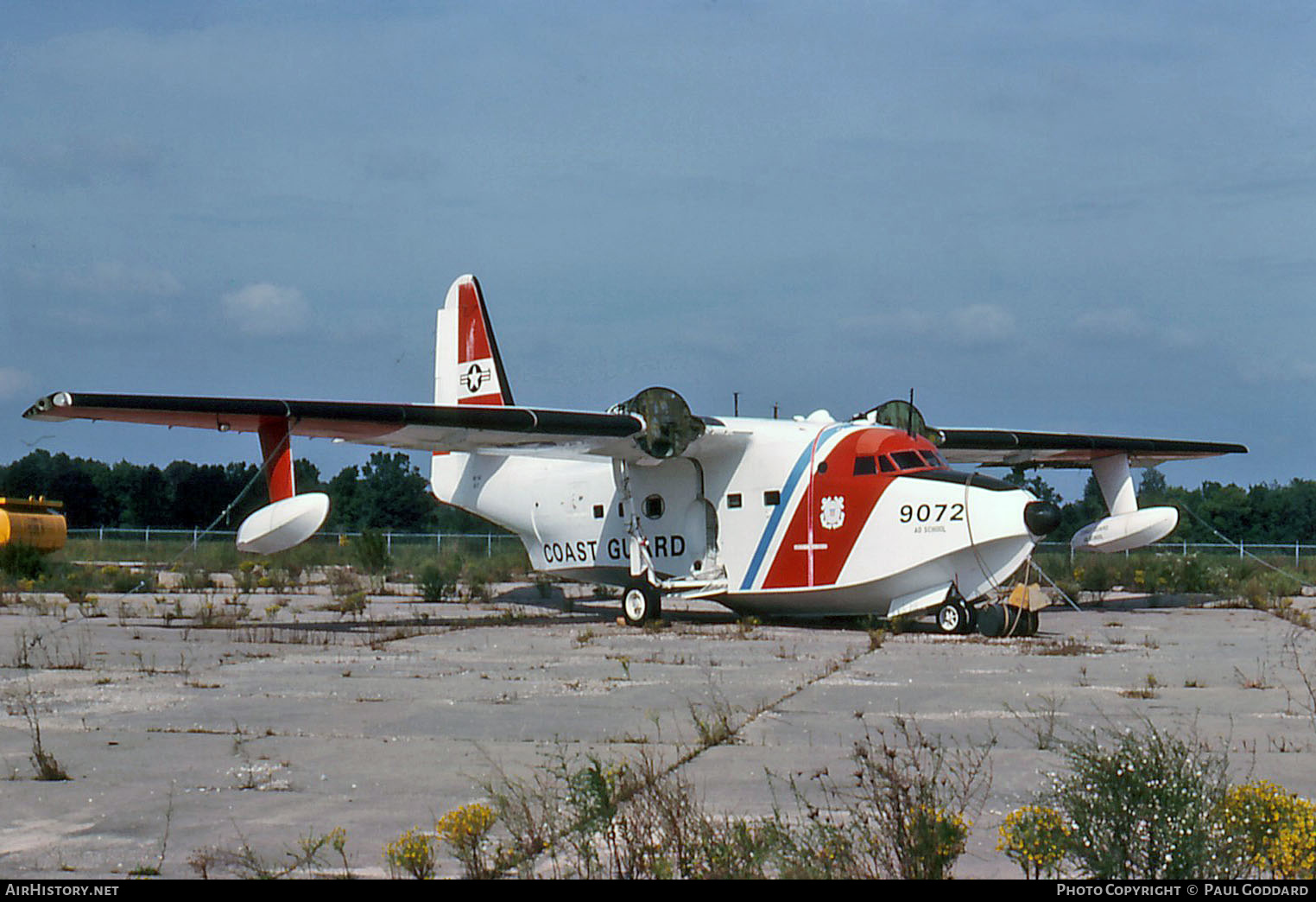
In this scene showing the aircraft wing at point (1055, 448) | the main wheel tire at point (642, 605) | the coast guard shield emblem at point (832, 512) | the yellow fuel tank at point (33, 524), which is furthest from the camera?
the yellow fuel tank at point (33, 524)

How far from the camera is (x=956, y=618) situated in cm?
1719

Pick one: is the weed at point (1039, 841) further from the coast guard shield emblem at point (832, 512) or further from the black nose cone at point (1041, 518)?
the coast guard shield emblem at point (832, 512)

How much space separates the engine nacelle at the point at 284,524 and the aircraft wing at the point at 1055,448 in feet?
36.1

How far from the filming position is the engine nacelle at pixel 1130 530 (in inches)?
822

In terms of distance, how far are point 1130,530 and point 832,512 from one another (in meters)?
6.06

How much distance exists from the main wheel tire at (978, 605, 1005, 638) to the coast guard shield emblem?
2.30 meters

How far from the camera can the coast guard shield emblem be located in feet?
58.9

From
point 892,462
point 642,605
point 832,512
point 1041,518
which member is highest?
point 892,462

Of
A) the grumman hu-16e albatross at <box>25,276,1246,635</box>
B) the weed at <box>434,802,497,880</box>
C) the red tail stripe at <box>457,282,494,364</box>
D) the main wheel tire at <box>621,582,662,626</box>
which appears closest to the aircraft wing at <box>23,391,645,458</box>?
the grumman hu-16e albatross at <box>25,276,1246,635</box>

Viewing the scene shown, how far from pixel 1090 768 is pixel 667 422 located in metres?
13.6

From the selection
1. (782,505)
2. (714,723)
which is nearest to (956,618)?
(782,505)

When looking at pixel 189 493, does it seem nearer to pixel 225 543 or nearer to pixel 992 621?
pixel 225 543

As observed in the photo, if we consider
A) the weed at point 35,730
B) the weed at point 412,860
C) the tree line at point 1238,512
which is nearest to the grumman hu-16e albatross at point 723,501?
the weed at point 35,730

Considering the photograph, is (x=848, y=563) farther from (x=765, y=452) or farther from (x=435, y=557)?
(x=435, y=557)
